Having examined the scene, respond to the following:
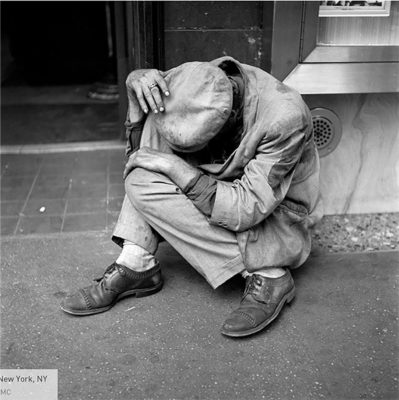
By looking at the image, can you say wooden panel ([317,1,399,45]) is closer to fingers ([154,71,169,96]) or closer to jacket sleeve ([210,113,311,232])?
jacket sleeve ([210,113,311,232])

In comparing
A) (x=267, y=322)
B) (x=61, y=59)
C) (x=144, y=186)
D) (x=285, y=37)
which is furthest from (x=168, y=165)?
(x=61, y=59)

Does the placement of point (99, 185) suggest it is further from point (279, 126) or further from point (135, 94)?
point (279, 126)

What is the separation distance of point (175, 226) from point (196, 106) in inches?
20.5

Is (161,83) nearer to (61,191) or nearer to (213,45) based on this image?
(213,45)

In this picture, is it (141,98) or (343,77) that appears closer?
(141,98)

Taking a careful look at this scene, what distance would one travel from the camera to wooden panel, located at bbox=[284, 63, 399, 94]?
2.94 meters

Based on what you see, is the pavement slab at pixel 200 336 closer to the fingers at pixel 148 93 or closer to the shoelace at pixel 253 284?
the shoelace at pixel 253 284

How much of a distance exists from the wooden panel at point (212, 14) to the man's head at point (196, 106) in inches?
31.9

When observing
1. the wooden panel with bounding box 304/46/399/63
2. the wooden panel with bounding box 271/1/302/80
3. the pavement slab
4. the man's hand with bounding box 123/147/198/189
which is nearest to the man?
the man's hand with bounding box 123/147/198/189

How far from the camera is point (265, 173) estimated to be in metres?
2.33

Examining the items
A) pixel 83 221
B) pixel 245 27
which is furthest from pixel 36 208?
pixel 245 27

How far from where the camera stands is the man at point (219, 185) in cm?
232

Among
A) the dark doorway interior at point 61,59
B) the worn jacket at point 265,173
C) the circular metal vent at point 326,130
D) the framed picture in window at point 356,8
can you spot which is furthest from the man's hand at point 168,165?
the dark doorway interior at point 61,59

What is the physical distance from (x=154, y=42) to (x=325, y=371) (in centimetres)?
184
